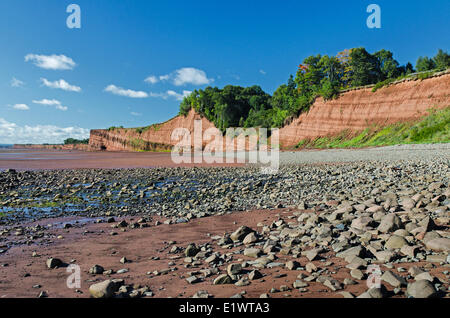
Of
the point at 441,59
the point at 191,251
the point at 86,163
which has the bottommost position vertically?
the point at 191,251

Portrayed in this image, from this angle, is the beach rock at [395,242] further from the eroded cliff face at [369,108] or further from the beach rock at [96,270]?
the eroded cliff face at [369,108]

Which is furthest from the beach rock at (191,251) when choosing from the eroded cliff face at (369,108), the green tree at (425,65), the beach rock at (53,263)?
the green tree at (425,65)

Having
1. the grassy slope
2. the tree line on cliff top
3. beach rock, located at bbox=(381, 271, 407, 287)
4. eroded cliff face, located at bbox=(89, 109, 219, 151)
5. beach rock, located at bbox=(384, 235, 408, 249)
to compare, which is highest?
the tree line on cliff top

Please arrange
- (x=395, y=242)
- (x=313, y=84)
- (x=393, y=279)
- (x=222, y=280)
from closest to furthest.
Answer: (x=393, y=279)
(x=222, y=280)
(x=395, y=242)
(x=313, y=84)

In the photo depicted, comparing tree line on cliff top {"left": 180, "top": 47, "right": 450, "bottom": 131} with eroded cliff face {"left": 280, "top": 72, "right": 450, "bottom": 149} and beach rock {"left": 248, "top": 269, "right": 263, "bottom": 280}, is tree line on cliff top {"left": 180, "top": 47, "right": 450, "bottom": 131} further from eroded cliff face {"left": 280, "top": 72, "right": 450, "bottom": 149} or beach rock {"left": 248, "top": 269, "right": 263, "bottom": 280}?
beach rock {"left": 248, "top": 269, "right": 263, "bottom": 280}

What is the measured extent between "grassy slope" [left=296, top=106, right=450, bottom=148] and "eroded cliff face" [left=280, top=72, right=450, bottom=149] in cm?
128

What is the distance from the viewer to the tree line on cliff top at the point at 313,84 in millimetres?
57084

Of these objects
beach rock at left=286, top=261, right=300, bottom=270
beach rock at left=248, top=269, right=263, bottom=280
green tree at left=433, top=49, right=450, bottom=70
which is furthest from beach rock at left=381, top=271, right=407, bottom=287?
green tree at left=433, top=49, right=450, bottom=70

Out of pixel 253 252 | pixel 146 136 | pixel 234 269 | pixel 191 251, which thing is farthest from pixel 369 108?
pixel 146 136

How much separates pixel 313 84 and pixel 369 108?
27616mm

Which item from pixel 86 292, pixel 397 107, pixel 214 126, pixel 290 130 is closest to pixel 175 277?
pixel 86 292

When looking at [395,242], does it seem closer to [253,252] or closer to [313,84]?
[253,252]

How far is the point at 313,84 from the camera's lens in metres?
66.8

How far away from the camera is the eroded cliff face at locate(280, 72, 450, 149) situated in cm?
3416
